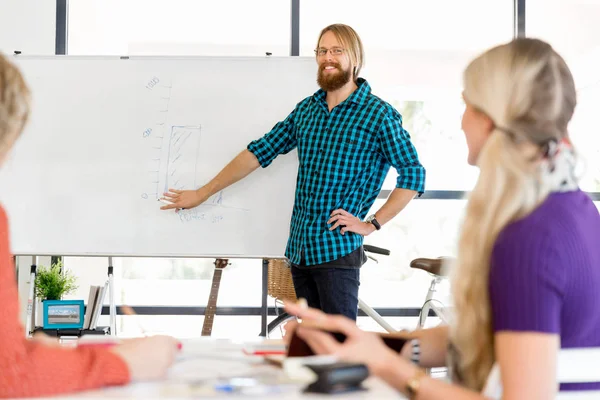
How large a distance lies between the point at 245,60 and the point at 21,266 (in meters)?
1.87

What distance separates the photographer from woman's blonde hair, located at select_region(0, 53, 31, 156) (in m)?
0.97

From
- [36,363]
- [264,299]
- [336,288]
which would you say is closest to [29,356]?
[36,363]

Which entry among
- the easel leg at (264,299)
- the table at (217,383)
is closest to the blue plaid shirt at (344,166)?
the easel leg at (264,299)

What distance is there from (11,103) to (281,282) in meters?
2.82

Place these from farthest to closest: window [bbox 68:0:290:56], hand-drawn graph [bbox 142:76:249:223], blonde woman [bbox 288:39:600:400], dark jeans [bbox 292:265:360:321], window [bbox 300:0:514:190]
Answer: window [bbox 300:0:514:190]
window [bbox 68:0:290:56]
hand-drawn graph [bbox 142:76:249:223]
dark jeans [bbox 292:265:360:321]
blonde woman [bbox 288:39:600:400]

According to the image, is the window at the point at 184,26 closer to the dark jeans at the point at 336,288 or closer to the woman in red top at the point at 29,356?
the dark jeans at the point at 336,288

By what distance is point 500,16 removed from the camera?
4.37m

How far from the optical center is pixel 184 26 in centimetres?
418

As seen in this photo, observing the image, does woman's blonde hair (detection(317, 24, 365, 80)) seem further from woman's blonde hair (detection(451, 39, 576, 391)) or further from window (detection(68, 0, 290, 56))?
woman's blonde hair (detection(451, 39, 576, 391))

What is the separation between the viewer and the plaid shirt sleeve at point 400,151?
2.61 metres

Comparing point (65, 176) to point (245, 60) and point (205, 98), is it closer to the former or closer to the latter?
point (205, 98)

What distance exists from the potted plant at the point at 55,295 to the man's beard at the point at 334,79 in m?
1.79

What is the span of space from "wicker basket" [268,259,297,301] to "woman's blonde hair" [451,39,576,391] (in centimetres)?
266

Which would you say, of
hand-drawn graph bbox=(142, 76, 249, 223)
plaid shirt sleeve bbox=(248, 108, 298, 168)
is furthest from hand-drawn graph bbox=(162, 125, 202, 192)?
plaid shirt sleeve bbox=(248, 108, 298, 168)
